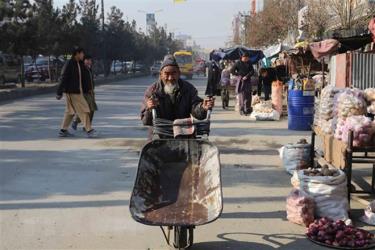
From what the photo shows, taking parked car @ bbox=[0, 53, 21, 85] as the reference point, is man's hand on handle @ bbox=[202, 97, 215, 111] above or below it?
below

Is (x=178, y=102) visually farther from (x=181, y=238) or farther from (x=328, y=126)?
(x=328, y=126)

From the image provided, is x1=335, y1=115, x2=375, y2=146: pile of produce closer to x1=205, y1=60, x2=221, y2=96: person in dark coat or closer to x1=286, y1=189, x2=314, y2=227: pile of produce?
x1=286, y1=189, x2=314, y2=227: pile of produce

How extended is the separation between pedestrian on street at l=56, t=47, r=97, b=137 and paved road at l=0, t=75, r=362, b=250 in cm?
42

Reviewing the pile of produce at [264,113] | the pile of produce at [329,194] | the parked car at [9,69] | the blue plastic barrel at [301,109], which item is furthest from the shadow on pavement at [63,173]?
the parked car at [9,69]

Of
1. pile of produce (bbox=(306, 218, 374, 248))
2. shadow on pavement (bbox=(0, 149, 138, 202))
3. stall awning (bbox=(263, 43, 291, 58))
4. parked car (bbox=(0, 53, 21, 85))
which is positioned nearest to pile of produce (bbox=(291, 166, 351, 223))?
pile of produce (bbox=(306, 218, 374, 248))

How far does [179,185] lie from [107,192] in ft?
8.64

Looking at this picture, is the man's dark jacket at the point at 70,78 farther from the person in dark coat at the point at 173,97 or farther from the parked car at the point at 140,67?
the parked car at the point at 140,67

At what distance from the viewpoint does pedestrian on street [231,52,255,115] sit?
54.3 feet

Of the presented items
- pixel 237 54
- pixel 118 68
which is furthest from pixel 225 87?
pixel 118 68

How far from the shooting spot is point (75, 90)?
11852 millimetres

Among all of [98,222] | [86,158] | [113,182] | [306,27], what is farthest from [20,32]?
[98,222]

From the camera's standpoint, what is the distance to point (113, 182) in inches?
305

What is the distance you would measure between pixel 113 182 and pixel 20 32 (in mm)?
20531

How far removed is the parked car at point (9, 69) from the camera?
31130 millimetres
